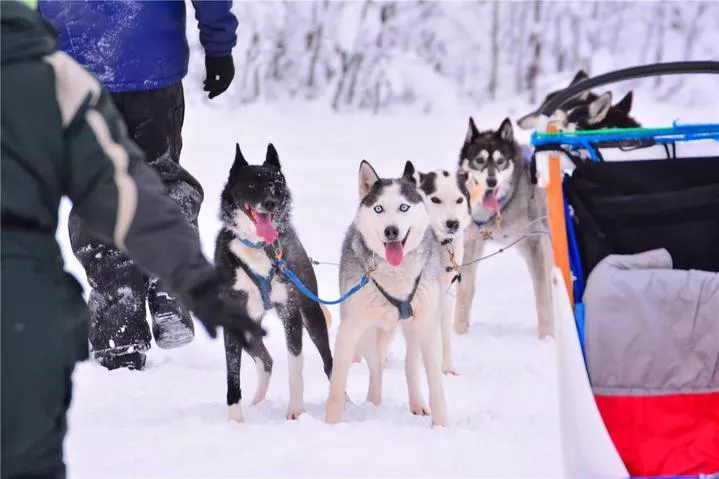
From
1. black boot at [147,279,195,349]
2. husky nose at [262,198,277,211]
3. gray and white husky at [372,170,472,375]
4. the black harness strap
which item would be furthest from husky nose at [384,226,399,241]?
black boot at [147,279,195,349]

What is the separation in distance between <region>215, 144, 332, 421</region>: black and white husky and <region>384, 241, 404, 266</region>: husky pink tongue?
355 millimetres

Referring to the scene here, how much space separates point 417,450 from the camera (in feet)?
10.6

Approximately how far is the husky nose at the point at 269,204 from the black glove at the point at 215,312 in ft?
6.50

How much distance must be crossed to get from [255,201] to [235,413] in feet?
2.41

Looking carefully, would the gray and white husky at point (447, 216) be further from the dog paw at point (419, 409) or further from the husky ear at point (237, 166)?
the husky ear at point (237, 166)

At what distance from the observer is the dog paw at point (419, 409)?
12.8 feet

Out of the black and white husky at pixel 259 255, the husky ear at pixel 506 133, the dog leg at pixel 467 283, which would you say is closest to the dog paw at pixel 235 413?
the black and white husky at pixel 259 255

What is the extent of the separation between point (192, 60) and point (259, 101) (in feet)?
2.97

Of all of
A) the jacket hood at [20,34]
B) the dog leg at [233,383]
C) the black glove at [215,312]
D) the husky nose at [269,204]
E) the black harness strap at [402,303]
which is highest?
the jacket hood at [20,34]

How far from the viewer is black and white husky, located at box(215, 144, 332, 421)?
3.68 m

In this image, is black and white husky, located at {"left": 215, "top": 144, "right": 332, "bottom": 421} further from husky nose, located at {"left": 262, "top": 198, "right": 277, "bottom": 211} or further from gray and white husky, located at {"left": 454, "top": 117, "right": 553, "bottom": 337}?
gray and white husky, located at {"left": 454, "top": 117, "right": 553, "bottom": 337}

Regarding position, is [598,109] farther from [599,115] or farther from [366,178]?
[366,178]

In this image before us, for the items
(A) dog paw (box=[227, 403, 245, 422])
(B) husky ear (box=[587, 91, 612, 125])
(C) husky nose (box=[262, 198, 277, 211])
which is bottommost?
(A) dog paw (box=[227, 403, 245, 422])

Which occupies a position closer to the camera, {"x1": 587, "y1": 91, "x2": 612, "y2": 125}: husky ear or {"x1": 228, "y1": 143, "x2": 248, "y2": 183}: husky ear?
{"x1": 228, "y1": 143, "x2": 248, "y2": 183}: husky ear
